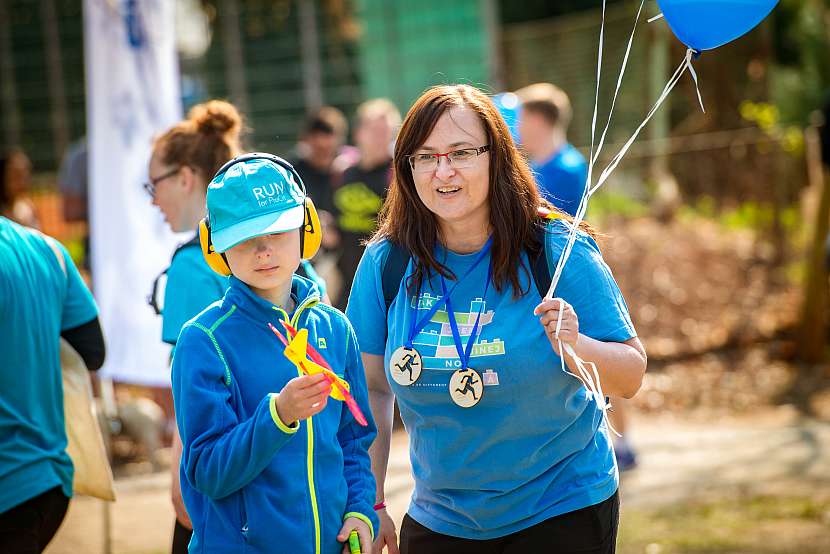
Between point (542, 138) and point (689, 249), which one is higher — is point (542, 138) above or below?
above

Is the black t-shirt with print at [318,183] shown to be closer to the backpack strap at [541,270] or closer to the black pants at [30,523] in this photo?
the black pants at [30,523]

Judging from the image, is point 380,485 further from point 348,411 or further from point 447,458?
point 348,411

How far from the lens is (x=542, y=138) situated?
6.99m

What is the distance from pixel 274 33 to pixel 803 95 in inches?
291

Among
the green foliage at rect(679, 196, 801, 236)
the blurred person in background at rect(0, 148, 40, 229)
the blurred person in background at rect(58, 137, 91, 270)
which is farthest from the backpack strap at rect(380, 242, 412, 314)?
the green foliage at rect(679, 196, 801, 236)

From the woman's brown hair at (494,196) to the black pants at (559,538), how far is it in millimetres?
659

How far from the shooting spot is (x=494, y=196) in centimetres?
320

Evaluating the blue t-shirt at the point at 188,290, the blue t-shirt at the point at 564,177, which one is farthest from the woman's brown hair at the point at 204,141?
the blue t-shirt at the point at 564,177

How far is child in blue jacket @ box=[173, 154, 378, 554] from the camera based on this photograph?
2.58 m

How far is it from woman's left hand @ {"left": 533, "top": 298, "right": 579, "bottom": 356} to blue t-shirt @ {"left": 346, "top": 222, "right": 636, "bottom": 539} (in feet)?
0.57

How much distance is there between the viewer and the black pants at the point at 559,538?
3.10 m

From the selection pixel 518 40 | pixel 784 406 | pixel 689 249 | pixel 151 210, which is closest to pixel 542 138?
pixel 151 210

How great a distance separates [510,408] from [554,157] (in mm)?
4108

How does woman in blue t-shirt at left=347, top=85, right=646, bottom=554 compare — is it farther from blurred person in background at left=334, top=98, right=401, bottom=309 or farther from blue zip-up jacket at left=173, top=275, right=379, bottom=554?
blurred person in background at left=334, top=98, right=401, bottom=309
